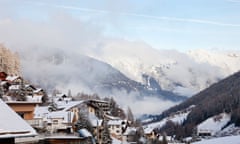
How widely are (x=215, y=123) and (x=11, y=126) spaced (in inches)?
7583

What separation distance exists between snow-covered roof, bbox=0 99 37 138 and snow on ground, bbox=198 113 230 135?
183844 millimetres

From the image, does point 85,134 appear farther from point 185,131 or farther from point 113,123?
point 185,131

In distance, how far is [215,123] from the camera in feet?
637

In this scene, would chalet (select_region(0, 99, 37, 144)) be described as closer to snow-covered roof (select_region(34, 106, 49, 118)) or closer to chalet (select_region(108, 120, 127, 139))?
snow-covered roof (select_region(34, 106, 49, 118))

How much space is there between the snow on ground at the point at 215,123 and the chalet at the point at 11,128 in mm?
183856

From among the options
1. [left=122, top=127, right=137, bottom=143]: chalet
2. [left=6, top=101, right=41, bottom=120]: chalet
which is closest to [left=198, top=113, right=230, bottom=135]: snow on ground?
[left=122, top=127, right=137, bottom=143]: chalet

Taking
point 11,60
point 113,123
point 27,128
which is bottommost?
point 113,123

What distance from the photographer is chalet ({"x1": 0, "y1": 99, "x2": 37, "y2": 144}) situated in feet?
26.0

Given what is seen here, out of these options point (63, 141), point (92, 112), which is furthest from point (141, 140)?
point (63, 141)

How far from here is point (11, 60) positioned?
381 ft

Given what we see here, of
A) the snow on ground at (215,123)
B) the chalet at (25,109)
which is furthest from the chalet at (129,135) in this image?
the snow on ground at (215,123)

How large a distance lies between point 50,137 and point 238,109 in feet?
563

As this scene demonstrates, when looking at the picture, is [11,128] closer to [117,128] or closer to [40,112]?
[40,112]

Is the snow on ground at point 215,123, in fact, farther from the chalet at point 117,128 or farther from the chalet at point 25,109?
the chalet at point 25,109
